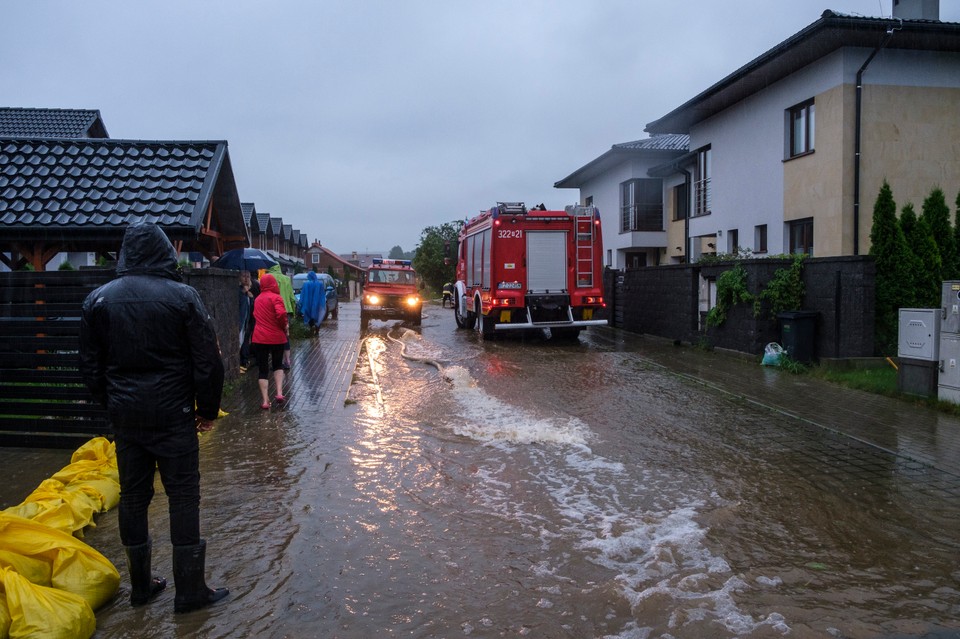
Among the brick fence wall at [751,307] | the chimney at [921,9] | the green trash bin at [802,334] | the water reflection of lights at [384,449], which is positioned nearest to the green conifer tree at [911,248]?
the brick fence wall at [751,307]

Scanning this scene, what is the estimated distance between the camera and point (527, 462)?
22.3 feet

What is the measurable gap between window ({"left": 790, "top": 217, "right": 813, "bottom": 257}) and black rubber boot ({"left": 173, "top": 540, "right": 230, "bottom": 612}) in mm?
17565

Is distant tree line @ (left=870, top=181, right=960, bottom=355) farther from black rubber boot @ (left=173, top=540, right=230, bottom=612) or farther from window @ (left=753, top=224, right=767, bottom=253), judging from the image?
black rubber boot @ (left=173, top=540, right=230, bottom=612)

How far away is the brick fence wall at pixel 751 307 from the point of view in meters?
12.0

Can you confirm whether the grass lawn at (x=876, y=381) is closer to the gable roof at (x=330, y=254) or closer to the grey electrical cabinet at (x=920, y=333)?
the grey electrical cabinet at (x=920, y=333)

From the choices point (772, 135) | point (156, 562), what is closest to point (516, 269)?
point (772, 135)

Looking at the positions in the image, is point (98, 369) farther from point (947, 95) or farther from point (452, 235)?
point (452, 235)

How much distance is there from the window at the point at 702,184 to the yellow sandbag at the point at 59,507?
2209cm

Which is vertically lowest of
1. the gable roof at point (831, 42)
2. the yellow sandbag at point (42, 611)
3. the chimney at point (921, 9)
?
the yellow sandbag at point (42, 611)

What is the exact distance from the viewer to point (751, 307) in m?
14.1

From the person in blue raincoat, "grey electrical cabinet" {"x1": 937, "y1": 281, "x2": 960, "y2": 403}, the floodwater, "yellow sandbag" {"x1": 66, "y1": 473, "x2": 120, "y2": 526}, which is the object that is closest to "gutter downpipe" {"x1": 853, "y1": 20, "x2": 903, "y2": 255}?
"grey electrical cabinet" {"x1": 937, "y1": 281, "x2": 960, "y2": 403}

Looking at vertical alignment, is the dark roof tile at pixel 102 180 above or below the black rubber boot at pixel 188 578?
above

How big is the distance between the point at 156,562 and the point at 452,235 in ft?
185

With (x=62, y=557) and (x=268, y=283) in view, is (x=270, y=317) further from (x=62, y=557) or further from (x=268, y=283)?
(x=62, y=557)
